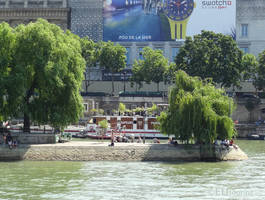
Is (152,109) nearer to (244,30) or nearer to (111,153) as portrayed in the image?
(244,30)

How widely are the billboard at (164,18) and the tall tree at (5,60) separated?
72.3m

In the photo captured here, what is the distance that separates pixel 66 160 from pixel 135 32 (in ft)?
251

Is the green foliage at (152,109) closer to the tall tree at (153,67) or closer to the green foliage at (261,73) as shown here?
the tall tree at (153,67)

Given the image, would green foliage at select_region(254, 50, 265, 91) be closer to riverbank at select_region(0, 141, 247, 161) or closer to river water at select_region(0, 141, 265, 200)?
riverbank at select_region(0, 141, 247, 161)

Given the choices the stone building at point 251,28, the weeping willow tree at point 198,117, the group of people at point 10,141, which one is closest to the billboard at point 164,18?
the stone building at point 251,28

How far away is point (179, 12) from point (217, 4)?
736 cm

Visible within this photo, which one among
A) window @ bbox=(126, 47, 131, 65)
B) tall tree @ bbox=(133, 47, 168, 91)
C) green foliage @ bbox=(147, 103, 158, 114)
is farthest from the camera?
window @ bbox=(126, 47, 131, 65)

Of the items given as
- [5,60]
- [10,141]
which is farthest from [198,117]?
[5,60]

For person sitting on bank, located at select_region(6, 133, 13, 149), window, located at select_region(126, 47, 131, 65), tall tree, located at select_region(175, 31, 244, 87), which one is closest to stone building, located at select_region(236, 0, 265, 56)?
tall tree, located at select_region(175, 31, 244, 87)

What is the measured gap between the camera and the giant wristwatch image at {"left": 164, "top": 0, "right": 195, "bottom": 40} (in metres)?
119

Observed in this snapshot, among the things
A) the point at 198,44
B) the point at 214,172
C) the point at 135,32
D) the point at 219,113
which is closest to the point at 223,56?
the point at 198,44

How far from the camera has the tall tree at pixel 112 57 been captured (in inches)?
4405

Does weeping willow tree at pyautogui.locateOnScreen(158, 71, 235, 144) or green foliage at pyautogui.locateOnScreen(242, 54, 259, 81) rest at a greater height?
green foliage at pyautogui.locateOnScreen(242, 54, 259, 81)

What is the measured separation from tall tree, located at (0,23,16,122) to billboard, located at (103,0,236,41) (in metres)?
72.3
